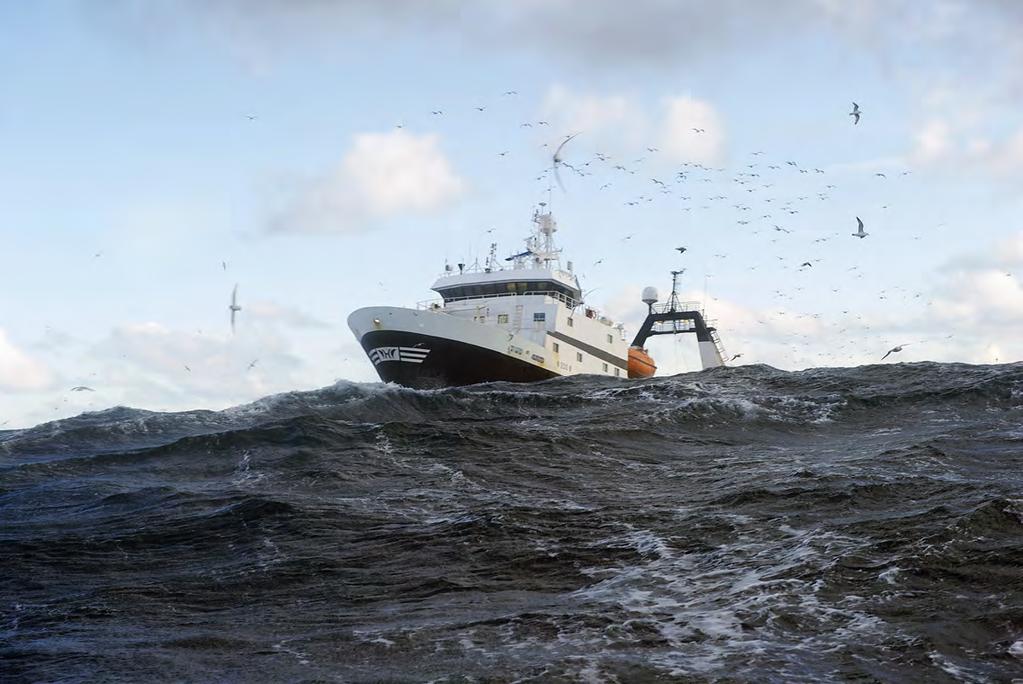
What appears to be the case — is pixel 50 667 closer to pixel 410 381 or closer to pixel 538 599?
pixel 538 599

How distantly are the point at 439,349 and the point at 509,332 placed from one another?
4.31 m

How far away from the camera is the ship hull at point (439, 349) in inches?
2088

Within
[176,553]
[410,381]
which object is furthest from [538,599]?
[410,381]

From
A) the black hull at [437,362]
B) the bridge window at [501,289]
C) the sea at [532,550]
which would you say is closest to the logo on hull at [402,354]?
the black hull at [437,362]

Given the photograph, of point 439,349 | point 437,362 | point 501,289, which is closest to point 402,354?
point 437,362

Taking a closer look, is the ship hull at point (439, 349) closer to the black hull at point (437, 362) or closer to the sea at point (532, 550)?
the black hull at point (437, 362)

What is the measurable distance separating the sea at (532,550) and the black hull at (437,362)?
63.2 feet

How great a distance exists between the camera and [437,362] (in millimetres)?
53062

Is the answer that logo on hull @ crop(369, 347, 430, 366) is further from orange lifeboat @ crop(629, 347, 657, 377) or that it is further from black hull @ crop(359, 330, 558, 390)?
orange lifeboat @ crop(629, 347, 657, 377)

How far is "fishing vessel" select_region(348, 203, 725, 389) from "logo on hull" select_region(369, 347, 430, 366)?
5 centimetres

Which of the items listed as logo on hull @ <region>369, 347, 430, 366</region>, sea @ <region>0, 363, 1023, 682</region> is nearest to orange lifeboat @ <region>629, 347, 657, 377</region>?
logo on hull @ <region>369, 347, 430, 366</region>

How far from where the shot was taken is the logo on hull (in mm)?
53125

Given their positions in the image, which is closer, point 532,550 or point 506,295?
point 532,550

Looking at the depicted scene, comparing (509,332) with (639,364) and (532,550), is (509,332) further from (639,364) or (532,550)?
(532,550)
